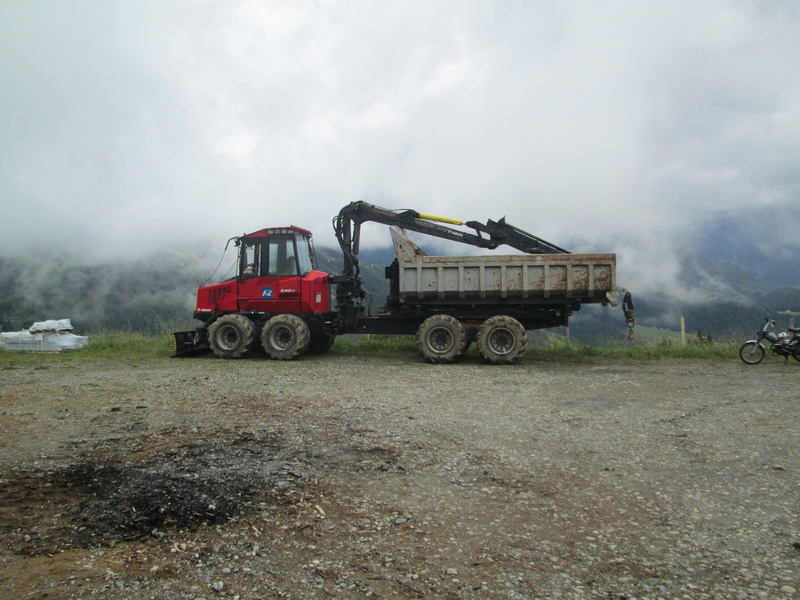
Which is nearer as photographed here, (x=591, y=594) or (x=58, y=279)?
(x=591, y=594)

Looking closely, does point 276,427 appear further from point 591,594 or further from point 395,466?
point 591,594

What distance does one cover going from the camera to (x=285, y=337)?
12727mm

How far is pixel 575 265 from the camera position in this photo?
38.0 ft

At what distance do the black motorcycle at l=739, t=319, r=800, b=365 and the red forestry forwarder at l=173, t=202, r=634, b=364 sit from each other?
302 centimetres

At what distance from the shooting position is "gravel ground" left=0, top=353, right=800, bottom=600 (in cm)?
284

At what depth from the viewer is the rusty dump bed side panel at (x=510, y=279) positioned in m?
11.6

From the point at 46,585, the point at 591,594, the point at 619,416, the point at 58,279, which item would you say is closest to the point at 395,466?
the point at 591,594

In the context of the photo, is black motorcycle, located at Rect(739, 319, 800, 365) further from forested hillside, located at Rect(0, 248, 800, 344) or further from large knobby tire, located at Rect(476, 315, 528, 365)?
forested hillside, located at Rect(0, 248, 800, 344)

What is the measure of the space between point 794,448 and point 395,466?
12.9 ft

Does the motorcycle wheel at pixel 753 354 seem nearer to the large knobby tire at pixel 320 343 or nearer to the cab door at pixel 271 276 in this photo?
the large knobby tire at pixel 320 343

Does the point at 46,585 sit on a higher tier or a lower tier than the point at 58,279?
lower

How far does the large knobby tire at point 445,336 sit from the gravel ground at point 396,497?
4345 mm

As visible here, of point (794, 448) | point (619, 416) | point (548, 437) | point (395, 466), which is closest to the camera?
point (395, 466)

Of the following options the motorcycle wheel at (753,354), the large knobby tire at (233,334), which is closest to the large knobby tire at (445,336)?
the large knobby tire at (233,334)
